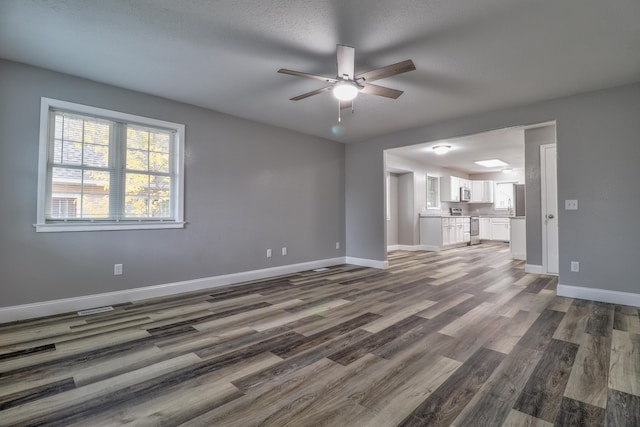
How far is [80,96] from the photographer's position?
3326 mm

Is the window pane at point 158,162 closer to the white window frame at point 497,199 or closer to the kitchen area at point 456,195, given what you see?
the kitchen area at point 456,195

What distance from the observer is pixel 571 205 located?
380 centimetres

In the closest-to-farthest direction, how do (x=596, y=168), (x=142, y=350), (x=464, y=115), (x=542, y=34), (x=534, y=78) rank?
1. (x=142, y=350)
2. (x=542, y=34)
3. (x=534, y=78)
4. (x=596, y=168)
5. (x=464, y=115)

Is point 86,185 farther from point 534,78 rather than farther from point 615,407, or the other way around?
point 534,78

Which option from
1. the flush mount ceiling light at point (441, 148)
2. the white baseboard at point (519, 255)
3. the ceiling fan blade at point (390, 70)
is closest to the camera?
the ceiling fan blade at point (390, 70)

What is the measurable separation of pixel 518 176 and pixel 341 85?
9.47 m

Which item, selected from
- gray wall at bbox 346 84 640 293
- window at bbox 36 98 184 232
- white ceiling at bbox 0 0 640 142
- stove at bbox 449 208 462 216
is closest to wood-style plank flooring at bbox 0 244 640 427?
gray wall at bbox 346 84 640 293

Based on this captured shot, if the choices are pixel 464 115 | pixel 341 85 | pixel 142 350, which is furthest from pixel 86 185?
pixel 464 115

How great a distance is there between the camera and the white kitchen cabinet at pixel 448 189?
9.32 meters

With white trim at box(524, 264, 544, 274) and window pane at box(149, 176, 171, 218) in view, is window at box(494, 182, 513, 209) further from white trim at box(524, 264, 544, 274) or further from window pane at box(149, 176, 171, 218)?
window pane at box(149, 176, 171, 218)

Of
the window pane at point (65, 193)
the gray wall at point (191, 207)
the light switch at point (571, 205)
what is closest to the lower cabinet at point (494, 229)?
the gray wall at point (191, 207)

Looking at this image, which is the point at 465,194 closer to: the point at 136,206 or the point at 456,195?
the point at 456,195

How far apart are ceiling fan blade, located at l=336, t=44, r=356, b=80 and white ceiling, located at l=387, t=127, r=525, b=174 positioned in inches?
116

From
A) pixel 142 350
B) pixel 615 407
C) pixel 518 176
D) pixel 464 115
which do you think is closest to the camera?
pixel 615 407
